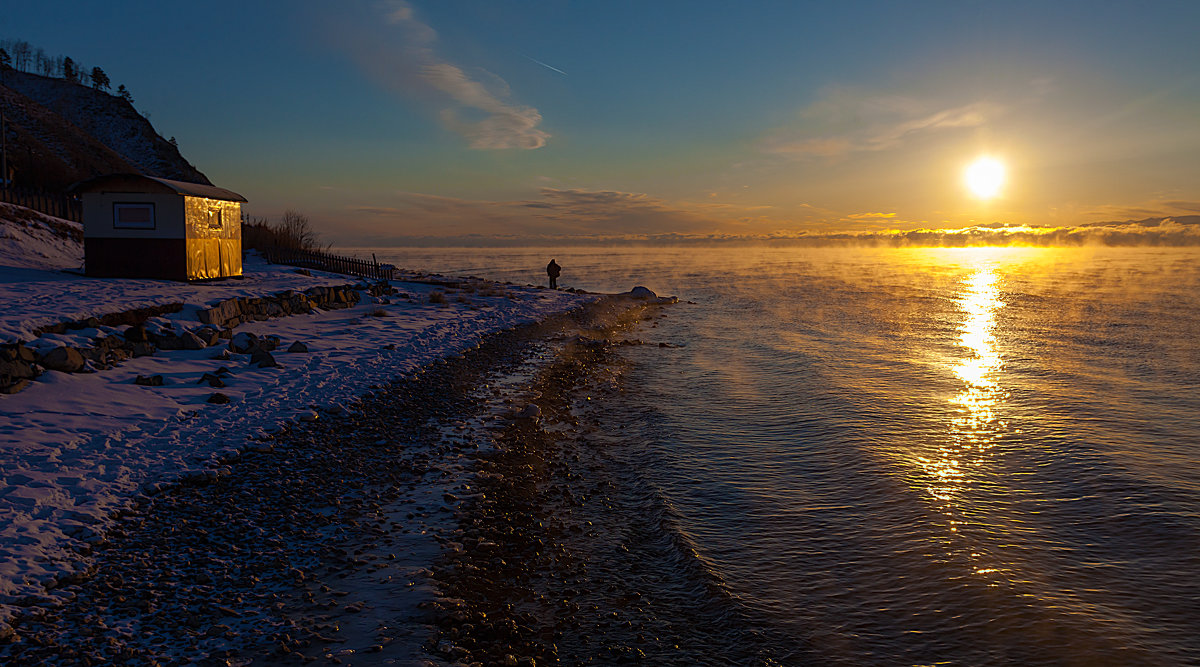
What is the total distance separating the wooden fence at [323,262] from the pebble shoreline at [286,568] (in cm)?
3073

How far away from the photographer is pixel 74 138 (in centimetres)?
7162

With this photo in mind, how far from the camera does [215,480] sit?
362 inches

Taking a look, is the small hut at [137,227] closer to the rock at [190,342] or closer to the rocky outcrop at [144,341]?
the rocky outcrop at [144,341]

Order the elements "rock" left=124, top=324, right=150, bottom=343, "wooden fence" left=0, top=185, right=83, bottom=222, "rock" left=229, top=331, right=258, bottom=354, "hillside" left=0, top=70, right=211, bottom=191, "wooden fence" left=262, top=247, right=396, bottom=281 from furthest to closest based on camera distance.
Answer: "hillside" left=0, top=70, right=211, bottom=191 < "wooden fence" left=262, top=247, right=396, bottom=281 < "wooden fence" left=0, top=185, right=83, bottom=222 < "rock" left=229, top=331, right=258, bottom=354 < "rock" left=124, top=324, right=150, bottom=343

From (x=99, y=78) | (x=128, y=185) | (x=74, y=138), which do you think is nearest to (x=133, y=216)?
(x=128, y=185)

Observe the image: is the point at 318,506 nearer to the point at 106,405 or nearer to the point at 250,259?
the point at 106,405

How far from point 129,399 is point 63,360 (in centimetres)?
A: 191

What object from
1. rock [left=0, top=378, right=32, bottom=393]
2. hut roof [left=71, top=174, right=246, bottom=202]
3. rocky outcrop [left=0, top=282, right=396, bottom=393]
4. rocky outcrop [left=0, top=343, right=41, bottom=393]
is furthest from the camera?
hut roof [left=71, top=174, right=246, bottom=202]

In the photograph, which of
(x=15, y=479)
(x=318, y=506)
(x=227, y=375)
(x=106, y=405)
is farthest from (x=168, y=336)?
(x=318, y=506)

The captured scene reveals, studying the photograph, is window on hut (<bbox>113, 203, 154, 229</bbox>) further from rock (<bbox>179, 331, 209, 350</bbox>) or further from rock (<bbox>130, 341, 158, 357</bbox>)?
rock (<bbox>130, 341, 158, 357</bbox>)

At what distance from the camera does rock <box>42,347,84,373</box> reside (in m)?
12.5

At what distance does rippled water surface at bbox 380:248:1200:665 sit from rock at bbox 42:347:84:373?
1131 centimetres

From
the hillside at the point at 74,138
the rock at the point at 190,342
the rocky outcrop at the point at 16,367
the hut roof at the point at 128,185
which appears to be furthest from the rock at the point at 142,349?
the hillside at the point at 74,138

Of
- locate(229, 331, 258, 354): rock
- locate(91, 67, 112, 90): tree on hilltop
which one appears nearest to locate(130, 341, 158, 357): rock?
locate(229, 331, 258, 354): rock
